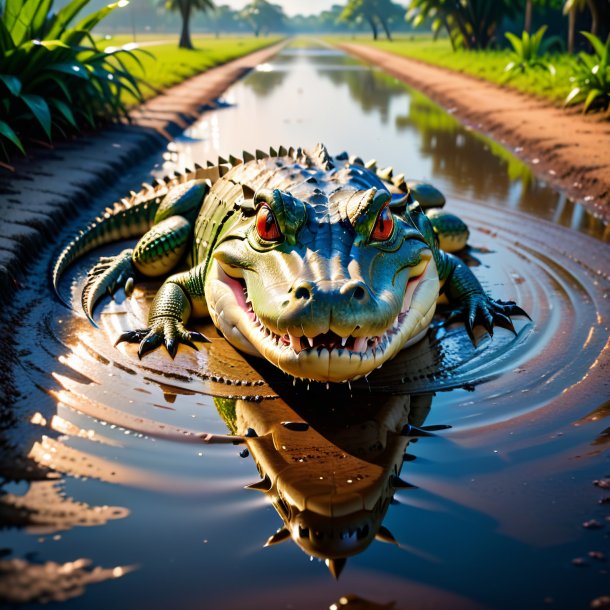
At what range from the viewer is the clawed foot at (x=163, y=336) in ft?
12.1

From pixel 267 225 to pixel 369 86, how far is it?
730 inches

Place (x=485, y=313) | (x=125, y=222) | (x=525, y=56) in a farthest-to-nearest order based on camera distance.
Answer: (x=525, y=56)
(x=125, y=222)
(x=485, y=313)

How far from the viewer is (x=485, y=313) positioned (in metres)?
4.09

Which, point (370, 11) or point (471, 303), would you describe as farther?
point (370, 11)

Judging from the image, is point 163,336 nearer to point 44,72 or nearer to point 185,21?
point 44,72

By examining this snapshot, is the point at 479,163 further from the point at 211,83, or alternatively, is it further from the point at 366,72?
the point at 366,72

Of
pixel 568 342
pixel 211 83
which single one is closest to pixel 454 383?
pixel 568 342

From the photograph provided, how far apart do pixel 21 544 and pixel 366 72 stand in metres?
27.0

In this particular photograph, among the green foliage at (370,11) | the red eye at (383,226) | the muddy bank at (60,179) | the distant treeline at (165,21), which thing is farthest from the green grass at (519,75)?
the distant treeline at (165,21)

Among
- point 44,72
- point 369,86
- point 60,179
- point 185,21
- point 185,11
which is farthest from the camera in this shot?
point 185,11

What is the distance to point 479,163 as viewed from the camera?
30.4ft

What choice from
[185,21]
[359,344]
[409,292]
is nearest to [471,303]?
[409,292]

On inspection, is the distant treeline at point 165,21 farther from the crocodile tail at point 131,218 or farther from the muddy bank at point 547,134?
the crocodile tail at point 131,218

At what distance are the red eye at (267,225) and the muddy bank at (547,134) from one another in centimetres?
476
